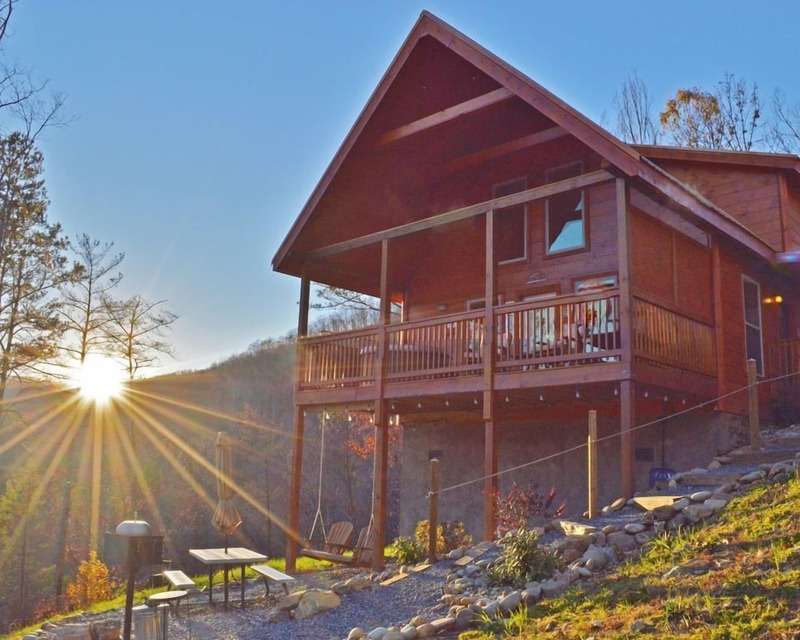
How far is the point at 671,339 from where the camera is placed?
11.9m

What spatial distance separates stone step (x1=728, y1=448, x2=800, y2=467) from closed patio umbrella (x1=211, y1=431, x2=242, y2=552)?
7.16 m

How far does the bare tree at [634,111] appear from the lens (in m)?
30.9

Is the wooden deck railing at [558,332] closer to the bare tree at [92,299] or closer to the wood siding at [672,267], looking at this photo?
the wood siding at [672,267]

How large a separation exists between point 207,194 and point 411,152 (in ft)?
14.8

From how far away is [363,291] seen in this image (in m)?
17.6

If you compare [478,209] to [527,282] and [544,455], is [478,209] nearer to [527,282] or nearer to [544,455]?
[527,282]

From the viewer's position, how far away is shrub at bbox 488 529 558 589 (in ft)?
26.2

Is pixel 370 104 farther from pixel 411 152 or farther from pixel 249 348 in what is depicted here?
pixel 249 348

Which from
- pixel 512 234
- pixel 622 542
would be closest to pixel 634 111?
pixel 512 234

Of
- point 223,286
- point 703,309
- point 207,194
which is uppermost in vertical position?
point 207,194

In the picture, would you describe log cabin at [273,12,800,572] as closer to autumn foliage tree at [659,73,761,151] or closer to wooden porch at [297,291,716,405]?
wooden porch at [297,291,716,405]

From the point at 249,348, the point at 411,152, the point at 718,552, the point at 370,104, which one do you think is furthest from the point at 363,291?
the point at 249,348

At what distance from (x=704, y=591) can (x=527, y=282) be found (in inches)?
361

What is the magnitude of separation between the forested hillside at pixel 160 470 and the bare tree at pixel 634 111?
1612cm
